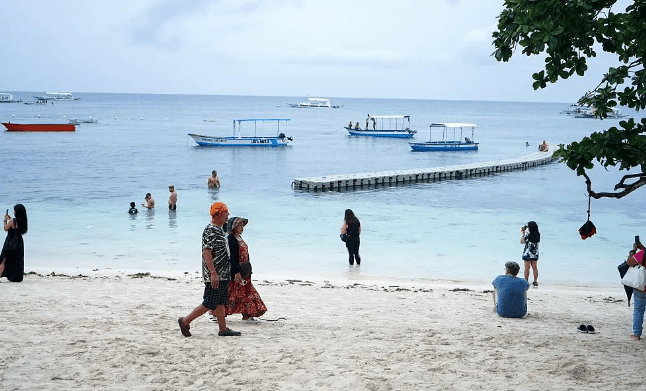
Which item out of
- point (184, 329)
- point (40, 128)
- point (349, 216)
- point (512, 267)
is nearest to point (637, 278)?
point (512, 267)

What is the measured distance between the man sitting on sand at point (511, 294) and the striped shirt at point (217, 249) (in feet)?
15.5

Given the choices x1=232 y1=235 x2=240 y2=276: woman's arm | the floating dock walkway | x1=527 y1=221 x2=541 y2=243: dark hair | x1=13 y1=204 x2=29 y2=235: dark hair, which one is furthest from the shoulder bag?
the floating dock walkway

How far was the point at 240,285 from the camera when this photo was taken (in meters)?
9.55

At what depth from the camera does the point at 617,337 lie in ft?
31.8

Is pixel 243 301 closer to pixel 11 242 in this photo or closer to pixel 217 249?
pixel 217 249

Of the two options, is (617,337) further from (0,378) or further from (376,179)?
(376,179)

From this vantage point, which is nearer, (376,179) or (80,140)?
(376,179)

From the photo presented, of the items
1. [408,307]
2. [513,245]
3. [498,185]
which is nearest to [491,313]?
[408,307]

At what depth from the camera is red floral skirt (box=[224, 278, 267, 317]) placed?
950cm

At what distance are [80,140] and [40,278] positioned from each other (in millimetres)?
72658

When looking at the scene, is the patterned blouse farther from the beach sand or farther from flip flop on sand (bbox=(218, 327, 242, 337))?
flip flop on sand (bbox=(218, 327, 242, 337))

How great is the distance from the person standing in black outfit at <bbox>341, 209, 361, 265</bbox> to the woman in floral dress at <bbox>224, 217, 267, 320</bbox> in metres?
7.47

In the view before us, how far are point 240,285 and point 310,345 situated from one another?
5.01ft

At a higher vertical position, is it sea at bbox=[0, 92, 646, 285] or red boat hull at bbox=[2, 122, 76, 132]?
red boat hull at bbox=[2, 122, 76, 132]
